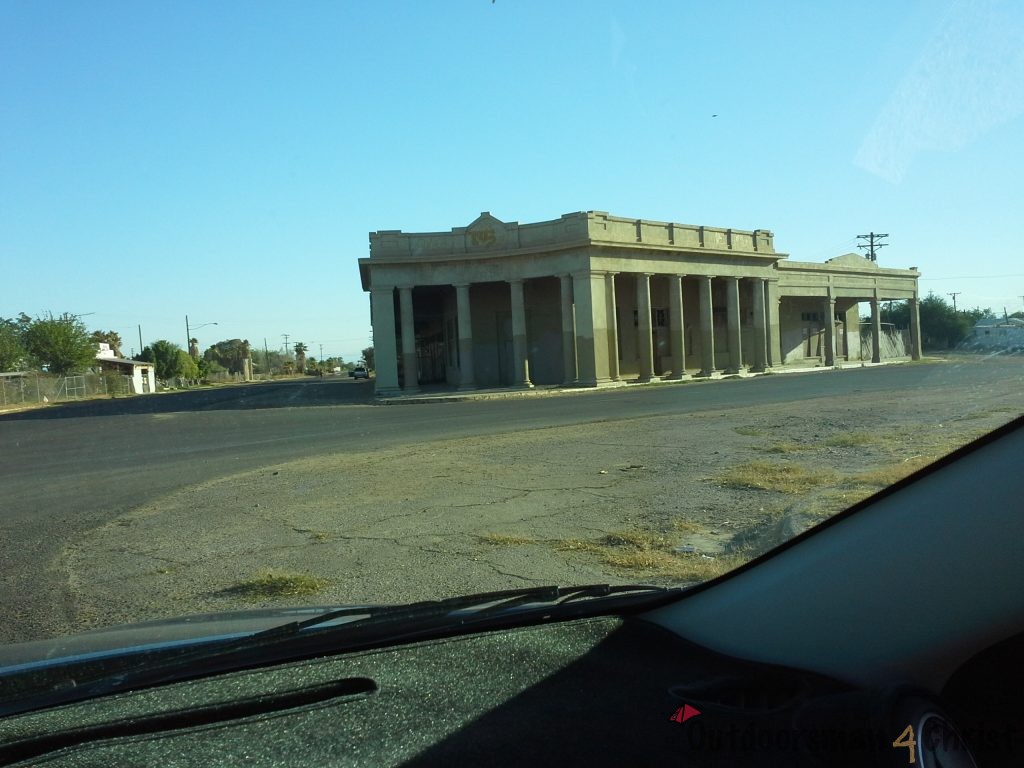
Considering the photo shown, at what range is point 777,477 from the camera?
31.8 feet

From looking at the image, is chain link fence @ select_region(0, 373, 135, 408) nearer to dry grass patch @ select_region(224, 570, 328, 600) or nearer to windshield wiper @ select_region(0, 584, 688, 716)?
dry grass patch @ select_region(224, 570, 328, 600)

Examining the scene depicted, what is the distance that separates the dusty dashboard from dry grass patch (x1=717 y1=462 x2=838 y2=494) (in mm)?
6412

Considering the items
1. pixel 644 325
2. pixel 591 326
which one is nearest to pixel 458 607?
pixel 591 326

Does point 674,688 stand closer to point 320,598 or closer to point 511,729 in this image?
point 511,729

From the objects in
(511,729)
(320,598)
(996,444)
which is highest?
(996,444)

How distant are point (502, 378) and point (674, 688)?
146ft

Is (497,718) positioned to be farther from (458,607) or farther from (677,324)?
(677,324)

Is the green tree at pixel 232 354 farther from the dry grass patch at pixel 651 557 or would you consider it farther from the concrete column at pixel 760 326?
the dry grass patch at pixel 651 557

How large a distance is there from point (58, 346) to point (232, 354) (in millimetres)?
87572

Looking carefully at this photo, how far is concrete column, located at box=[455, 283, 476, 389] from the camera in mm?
43656

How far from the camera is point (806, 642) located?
2553mm

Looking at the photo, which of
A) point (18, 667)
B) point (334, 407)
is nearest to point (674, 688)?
point (18, 667)

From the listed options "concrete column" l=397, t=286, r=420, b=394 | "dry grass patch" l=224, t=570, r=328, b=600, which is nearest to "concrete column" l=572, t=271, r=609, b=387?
"concrete column" l=397, t=286, r=420, b=394

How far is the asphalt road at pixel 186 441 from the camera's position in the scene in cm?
687
